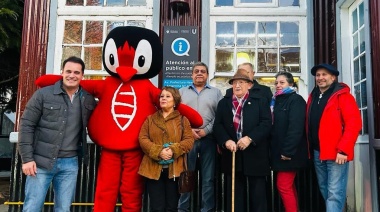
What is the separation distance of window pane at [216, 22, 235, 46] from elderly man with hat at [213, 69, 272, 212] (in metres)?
1.81

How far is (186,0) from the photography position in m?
5.62

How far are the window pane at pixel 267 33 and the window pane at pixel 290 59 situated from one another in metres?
0.20

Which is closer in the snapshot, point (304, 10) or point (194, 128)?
point (194, 128)

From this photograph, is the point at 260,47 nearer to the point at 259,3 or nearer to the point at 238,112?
the point at 259,3

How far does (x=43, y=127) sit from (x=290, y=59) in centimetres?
375

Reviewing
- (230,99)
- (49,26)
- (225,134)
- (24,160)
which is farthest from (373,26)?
(49,26)

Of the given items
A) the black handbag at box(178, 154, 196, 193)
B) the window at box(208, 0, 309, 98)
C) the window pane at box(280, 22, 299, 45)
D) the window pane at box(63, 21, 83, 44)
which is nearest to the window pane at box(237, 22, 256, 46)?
the window at box(208, 0, 309, 98)

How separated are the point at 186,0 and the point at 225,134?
2.65 m

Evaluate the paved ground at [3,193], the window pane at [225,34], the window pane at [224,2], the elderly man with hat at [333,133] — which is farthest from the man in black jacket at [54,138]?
the paved ground at [3,193]

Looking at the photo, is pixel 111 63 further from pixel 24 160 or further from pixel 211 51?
pixel 211 51

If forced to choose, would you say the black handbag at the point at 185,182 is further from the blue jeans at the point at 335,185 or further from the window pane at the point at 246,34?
the window pane at the point at 246,34

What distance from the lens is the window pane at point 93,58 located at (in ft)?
18.7

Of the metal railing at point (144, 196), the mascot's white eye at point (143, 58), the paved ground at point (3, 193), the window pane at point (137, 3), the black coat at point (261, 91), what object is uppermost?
the window pane at point (137, 3)

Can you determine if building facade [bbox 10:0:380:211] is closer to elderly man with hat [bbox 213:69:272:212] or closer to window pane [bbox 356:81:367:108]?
A: window pane [bbox 356:81:367:108]
